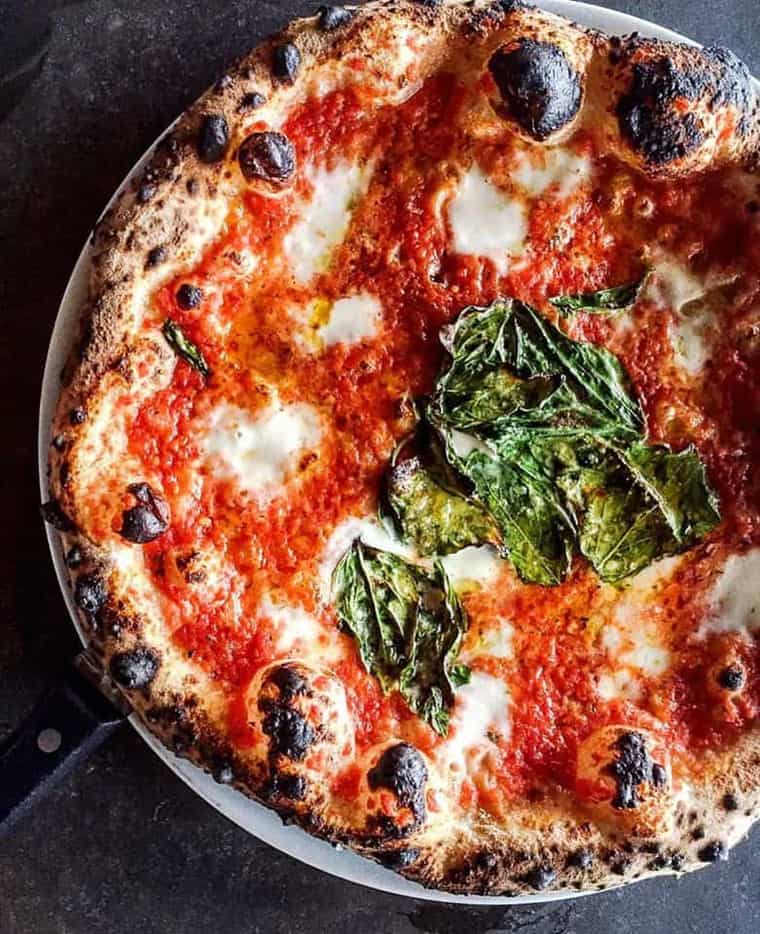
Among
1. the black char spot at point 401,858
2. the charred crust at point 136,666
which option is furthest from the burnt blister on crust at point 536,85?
the black char spot at point 401,858

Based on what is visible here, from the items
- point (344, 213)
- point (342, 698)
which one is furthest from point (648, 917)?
point (344, 213)

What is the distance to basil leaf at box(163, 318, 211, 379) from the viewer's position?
2404 millimetres

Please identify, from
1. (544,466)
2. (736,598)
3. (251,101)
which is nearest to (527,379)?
(544,466)

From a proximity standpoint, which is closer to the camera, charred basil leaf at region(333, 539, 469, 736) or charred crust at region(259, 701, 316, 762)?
charred crust at region(259, 701, 316, 762)

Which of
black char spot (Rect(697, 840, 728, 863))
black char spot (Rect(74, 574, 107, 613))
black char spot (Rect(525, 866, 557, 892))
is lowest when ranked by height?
black char spot (Rect(697, 840, 728, 863))

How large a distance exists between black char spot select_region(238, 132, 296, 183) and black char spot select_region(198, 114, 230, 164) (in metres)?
0.04

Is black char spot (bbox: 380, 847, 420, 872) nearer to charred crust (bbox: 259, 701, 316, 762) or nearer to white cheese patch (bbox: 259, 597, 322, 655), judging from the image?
charred crust (bbox: 259, 701, 316, 762)

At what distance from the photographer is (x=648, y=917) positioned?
3.07 meters

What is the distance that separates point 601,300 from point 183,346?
841 mm

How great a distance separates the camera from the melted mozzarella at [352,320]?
8.13 ft

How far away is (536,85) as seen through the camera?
2.35 meters

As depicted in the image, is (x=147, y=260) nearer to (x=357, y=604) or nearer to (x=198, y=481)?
(x=198, y=481)

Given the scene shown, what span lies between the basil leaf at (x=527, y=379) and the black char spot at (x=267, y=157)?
45 centimetres

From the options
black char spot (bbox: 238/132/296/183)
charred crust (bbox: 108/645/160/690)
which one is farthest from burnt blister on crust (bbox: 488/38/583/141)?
charred crust (bbox: 108/645/160/690)
